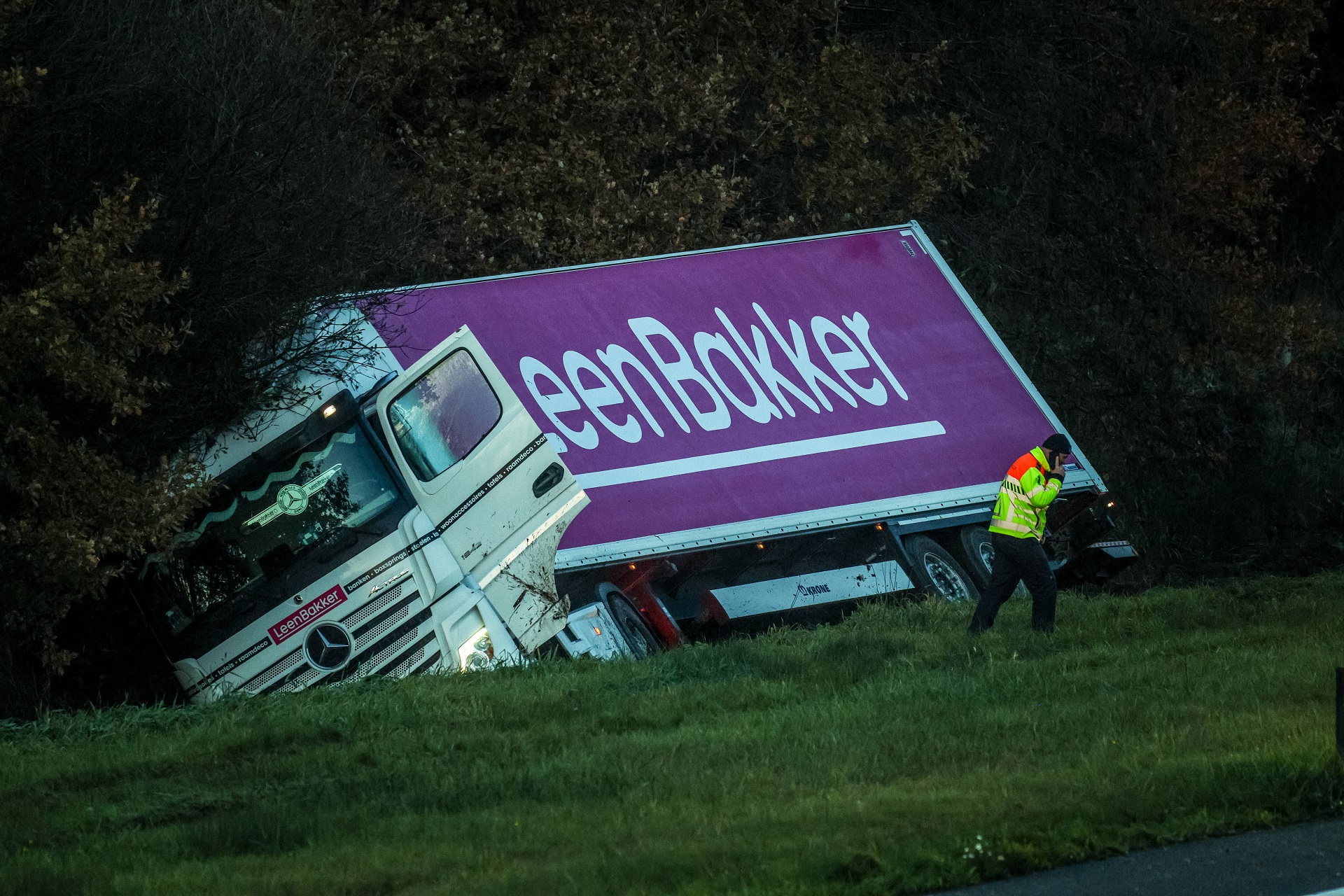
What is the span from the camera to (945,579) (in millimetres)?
15336

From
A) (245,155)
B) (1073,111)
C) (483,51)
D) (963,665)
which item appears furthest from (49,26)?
(1073,111)

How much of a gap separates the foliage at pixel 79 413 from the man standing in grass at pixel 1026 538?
5.30 metres

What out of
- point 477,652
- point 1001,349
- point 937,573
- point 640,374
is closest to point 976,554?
point 937,573

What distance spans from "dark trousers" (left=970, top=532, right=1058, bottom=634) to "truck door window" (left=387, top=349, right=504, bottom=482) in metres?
3.59

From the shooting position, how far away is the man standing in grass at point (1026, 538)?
462 inches

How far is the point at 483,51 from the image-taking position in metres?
21.9

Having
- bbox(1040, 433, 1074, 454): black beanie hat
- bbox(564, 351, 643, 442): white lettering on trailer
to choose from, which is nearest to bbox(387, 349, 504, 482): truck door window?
bbox(564, 351, 643, 442): white lettering on trailer

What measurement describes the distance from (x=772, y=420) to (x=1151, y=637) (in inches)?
169

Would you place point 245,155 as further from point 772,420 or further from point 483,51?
point 483,51

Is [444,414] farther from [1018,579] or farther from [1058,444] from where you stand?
[1058,444]

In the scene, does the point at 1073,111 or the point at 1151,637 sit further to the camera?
the point at 1073,111

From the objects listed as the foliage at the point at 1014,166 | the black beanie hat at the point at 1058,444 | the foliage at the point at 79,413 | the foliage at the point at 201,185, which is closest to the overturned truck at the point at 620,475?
the foliage at the point at 201,185

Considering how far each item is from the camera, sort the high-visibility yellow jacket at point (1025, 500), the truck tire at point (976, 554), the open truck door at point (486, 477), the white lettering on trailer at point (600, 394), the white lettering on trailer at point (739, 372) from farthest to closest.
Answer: the truck tire at point (976, 554), the white lettering on trailer at point (739, 372), the white lettering on trailer at point (600, 394), the open truck door at point (486, 477), the high-visibility yellow jacket at point (1025, 500)

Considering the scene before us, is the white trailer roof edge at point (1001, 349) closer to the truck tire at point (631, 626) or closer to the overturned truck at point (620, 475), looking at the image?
the overturned truck at point (620, 475)
